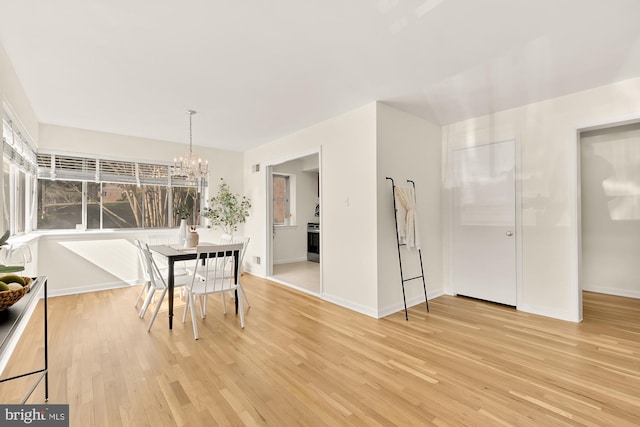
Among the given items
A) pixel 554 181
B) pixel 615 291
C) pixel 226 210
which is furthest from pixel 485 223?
pixel 226 210

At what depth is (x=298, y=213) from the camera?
7.66 metres

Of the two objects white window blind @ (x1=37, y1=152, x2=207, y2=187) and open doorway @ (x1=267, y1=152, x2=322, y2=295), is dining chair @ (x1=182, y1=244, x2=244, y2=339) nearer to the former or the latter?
white window blind @ (x1=37, y1=152, x2=207, y2=187)

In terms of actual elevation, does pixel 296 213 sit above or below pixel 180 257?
above

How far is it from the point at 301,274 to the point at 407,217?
2.75m

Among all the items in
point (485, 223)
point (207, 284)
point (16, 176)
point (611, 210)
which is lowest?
point (207, 284)

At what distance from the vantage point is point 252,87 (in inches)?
127

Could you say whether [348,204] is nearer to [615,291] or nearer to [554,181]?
[554,181]

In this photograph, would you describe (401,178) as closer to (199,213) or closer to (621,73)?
(621,73)

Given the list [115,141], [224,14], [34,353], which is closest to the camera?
[224,14]

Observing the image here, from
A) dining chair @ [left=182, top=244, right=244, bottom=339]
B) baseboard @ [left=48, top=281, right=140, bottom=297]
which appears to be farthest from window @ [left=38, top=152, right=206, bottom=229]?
dining chair @ [left=182, top=244, right=244, bottom=339]

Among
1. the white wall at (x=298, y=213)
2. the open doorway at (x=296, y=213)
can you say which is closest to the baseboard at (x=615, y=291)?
the open doorway at (x=296, y=213)

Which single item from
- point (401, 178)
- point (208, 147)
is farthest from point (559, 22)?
point (208, 147)

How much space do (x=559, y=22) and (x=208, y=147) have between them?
5.39 m

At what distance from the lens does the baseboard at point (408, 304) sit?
361 cm
